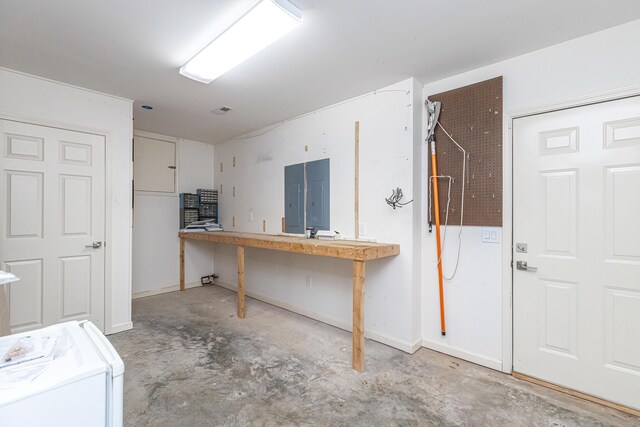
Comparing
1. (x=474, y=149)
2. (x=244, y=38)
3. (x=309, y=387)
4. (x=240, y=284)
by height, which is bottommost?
(x=309, y=387)

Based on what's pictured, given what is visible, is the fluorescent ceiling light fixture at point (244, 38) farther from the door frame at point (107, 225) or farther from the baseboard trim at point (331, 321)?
the baseboard trim at point (331, 321)

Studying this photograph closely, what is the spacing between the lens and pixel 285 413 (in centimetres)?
192

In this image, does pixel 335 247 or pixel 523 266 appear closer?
pixel 523 266

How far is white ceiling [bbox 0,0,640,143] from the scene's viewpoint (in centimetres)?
181

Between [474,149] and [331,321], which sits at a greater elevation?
[474,149]

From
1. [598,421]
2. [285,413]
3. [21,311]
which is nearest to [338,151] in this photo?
[285,413]

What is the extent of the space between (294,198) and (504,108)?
241cm

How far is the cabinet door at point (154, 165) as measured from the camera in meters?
4.45

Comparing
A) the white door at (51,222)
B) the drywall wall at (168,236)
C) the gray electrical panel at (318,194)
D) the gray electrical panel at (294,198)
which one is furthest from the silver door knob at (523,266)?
the drywall wall at (168,236)

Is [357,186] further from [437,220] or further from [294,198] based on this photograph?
[294,198]

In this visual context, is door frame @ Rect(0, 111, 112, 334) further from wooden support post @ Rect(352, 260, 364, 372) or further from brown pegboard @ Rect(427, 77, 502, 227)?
brown pegboard @ Rect(427, 77, 502, 227)

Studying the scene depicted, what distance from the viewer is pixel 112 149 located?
320 cm

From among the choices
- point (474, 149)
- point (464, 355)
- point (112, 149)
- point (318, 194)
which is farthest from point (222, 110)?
point (464, 355)

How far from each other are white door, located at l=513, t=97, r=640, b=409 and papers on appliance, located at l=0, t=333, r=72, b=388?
2830mm
